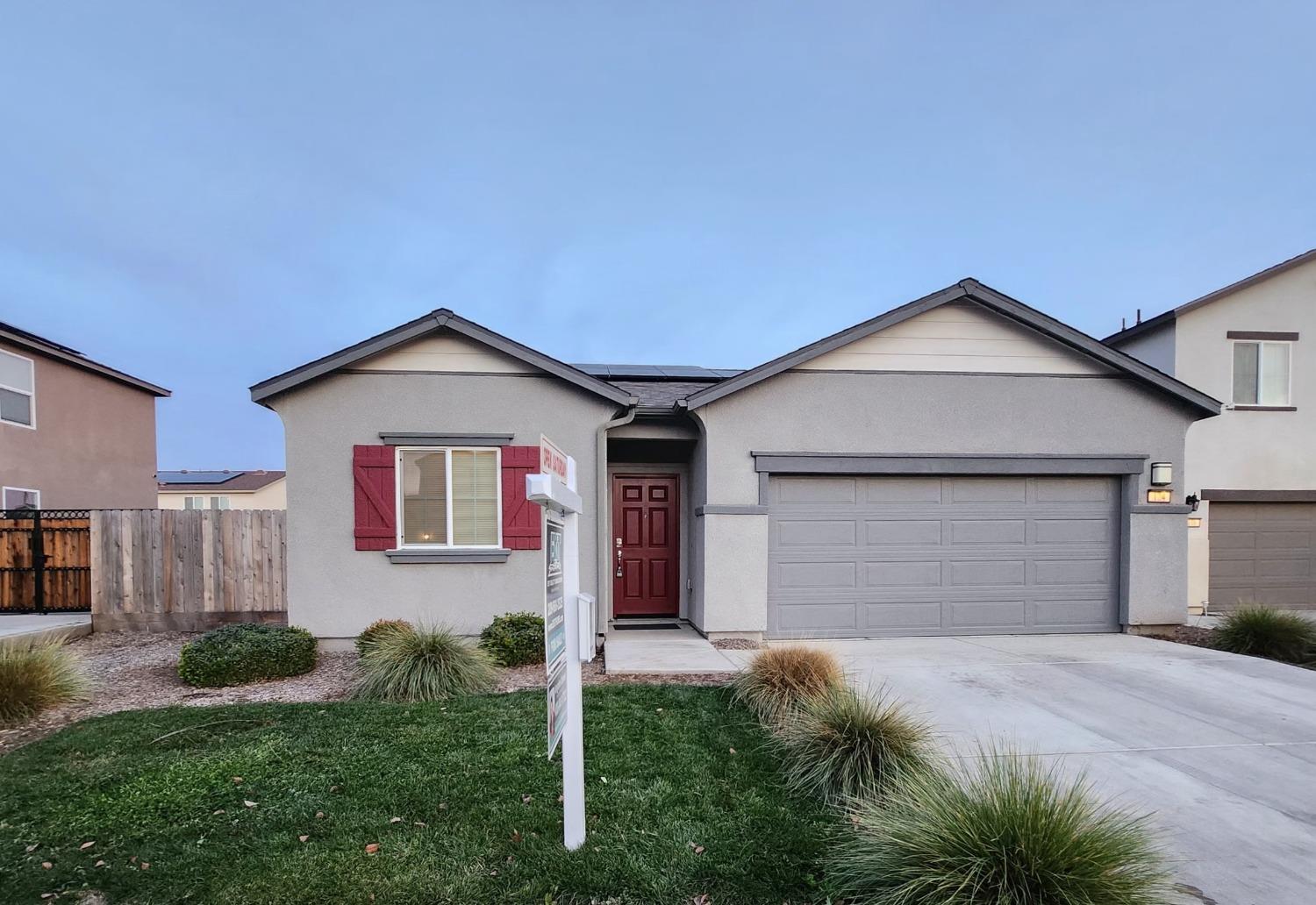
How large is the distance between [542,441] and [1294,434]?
13309 millimetres

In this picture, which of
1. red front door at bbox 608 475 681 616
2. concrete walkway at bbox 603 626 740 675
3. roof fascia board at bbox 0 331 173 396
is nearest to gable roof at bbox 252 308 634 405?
red front door at bbox 608 475 681 616

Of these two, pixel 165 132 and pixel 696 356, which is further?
pixel 696 356

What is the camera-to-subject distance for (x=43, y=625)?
27.9 ft

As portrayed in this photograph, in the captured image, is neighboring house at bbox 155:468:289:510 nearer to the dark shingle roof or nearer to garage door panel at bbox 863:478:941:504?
the dark shingle roof

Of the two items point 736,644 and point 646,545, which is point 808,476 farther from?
point 646,545

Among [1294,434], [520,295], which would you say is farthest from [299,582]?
[520,295]

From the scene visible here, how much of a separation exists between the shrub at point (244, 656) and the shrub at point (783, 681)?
4883 millimetres

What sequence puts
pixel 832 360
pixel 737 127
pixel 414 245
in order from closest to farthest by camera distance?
1. pixel 832 360
2. pixel 737 127
3. pixel 414 245

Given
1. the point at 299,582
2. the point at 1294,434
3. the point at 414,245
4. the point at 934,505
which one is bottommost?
the point at 299,582

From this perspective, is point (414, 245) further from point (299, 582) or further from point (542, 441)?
point (542, 441)

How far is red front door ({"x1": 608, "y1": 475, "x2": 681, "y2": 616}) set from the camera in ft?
30.6

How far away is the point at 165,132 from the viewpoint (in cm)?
1432

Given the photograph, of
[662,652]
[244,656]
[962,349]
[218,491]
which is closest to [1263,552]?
[962,349]

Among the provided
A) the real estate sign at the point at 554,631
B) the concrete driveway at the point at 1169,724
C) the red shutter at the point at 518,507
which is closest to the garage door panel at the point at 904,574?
the concrete driveway at the point at 1169,724
